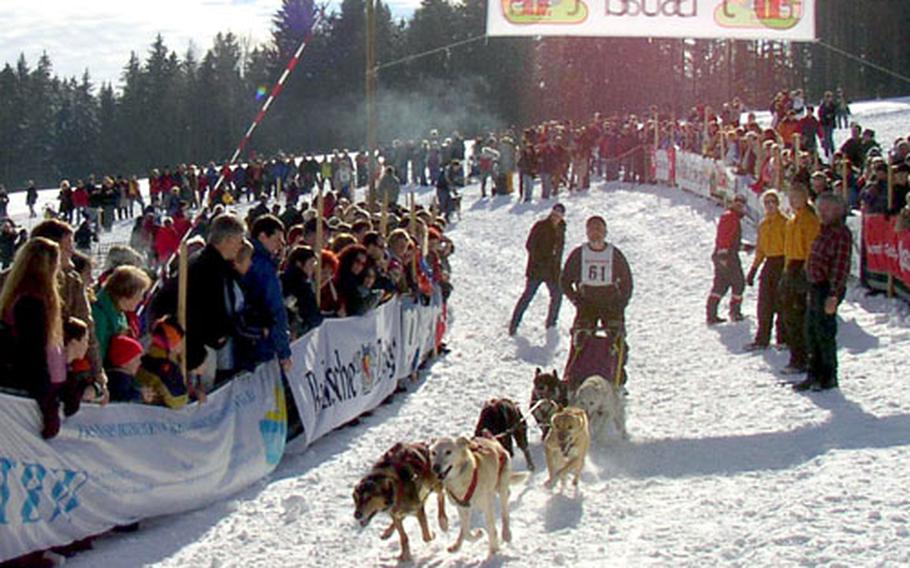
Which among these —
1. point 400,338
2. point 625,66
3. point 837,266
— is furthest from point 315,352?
point 625,66

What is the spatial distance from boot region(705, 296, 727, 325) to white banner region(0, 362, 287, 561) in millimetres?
7788

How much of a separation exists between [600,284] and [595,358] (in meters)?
0.66

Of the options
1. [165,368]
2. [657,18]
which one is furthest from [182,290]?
[657,18]

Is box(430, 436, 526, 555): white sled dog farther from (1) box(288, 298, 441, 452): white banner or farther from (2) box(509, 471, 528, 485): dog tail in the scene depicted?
(1) box(288, 298, 441, 452): white banner

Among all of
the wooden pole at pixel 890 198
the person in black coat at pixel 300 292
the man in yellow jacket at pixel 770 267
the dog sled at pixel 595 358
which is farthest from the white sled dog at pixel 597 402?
the wooden pole at pixel 890 198

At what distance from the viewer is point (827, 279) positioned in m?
10.2

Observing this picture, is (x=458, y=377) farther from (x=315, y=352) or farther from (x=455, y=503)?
(x=455, y=503)

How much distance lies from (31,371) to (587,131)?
88.7ft

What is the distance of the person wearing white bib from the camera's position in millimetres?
10094

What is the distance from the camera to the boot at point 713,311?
50.1 feet

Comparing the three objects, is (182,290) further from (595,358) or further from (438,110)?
(438,110)

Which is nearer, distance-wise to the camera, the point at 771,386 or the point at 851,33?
the point at 771,386

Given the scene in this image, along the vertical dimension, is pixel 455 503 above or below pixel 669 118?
below

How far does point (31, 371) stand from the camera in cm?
630
